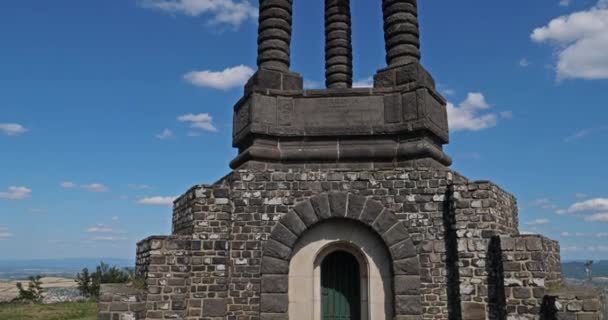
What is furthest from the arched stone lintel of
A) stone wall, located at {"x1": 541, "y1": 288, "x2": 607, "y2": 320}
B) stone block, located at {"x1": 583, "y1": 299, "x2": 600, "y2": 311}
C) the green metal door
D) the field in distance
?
the field in distance

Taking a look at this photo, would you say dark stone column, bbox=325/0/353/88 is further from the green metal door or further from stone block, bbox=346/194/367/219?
the green metal door

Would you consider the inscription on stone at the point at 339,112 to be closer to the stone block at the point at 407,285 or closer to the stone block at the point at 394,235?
the stone block at the point at 394,235

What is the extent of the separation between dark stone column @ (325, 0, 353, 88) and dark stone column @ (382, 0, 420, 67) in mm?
1726

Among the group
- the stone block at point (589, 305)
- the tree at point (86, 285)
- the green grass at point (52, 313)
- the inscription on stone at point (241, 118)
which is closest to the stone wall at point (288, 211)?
the stone block at point (589, 305)

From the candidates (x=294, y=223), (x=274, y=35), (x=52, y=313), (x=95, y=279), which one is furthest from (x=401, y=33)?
(x=95, y=279)

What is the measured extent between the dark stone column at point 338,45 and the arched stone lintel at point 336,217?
3.70m

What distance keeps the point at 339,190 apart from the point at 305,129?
4.64 ft

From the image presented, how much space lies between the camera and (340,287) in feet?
30.5

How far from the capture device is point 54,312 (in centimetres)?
2039

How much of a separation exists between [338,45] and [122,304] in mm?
7091

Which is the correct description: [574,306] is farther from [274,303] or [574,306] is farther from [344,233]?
[274,303]

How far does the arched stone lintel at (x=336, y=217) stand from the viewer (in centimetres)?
873

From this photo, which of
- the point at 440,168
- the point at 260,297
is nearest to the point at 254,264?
the point at 260,297

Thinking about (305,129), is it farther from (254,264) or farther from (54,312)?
(54,312)
